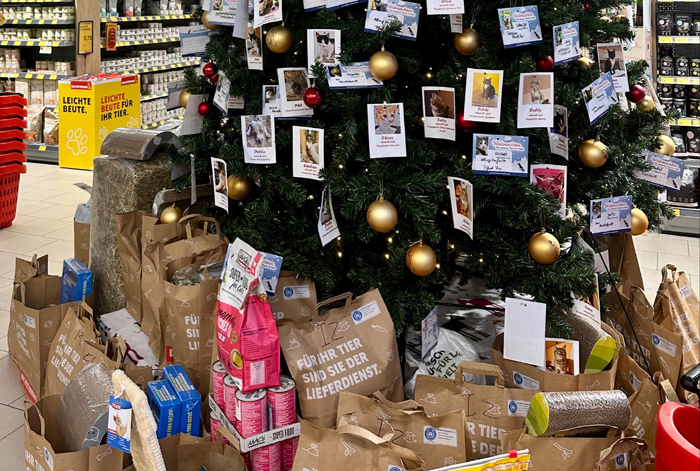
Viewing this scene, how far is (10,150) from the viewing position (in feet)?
15.4

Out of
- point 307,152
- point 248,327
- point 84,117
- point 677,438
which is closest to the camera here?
point 677,438

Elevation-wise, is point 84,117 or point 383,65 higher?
point 84,117

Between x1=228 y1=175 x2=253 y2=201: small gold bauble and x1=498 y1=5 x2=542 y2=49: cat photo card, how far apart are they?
0.92 meters

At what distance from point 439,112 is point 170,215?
1069mm

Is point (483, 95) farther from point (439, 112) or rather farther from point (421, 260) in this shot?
point (421, 260)

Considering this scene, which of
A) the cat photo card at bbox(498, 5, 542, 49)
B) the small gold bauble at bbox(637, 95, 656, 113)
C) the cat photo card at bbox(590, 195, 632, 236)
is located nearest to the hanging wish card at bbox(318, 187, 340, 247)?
the cat photo card at bbox(498, 5, 542, 49)

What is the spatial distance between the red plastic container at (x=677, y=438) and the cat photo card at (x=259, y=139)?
1.36m

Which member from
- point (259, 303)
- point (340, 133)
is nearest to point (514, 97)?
point (340, 133)

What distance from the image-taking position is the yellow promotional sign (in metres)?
6.49

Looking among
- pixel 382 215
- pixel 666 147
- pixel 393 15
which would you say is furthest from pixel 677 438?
pixel 666 147

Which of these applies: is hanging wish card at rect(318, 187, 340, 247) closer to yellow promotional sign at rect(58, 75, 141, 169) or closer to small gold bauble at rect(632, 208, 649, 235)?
small gold bauble at rect(632, 208, 649, 235)

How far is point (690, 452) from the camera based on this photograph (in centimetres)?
107

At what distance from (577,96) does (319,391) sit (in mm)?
1113

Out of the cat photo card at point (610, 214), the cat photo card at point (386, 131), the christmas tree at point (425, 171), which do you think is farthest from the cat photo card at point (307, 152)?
the cat photo card at point (610, 214)
